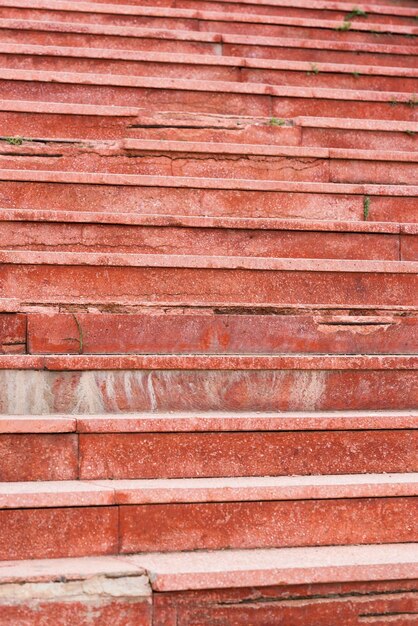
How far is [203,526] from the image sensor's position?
3.30 meters

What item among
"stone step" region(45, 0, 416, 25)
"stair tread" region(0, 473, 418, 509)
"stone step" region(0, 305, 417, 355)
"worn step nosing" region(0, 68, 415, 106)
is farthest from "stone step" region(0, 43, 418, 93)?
"stair tread" region(0, 473, 418, 509)

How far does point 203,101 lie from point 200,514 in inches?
127

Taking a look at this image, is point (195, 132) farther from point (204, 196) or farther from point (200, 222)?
point (200, 222)

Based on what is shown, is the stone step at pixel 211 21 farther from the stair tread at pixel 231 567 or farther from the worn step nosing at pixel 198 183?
the stair tread at pixel 231 567

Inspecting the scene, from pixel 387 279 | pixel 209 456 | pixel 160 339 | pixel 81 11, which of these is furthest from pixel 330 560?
pixel 81 11

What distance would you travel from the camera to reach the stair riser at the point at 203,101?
5.75 m

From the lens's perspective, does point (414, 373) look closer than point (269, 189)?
Yes

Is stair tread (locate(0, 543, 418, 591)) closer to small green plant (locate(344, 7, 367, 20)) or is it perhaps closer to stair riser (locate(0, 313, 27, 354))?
stair riser (locate(0, 313, 27, 354))

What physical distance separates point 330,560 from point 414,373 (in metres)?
1.15

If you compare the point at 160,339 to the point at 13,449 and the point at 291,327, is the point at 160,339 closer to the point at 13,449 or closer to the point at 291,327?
the point at 291,327

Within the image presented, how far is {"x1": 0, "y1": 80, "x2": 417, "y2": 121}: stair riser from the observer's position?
18.9 ft

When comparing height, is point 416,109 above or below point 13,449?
above

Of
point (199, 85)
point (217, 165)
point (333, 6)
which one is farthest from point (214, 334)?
point (333, 6)

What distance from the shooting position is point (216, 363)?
3883 millimetres
